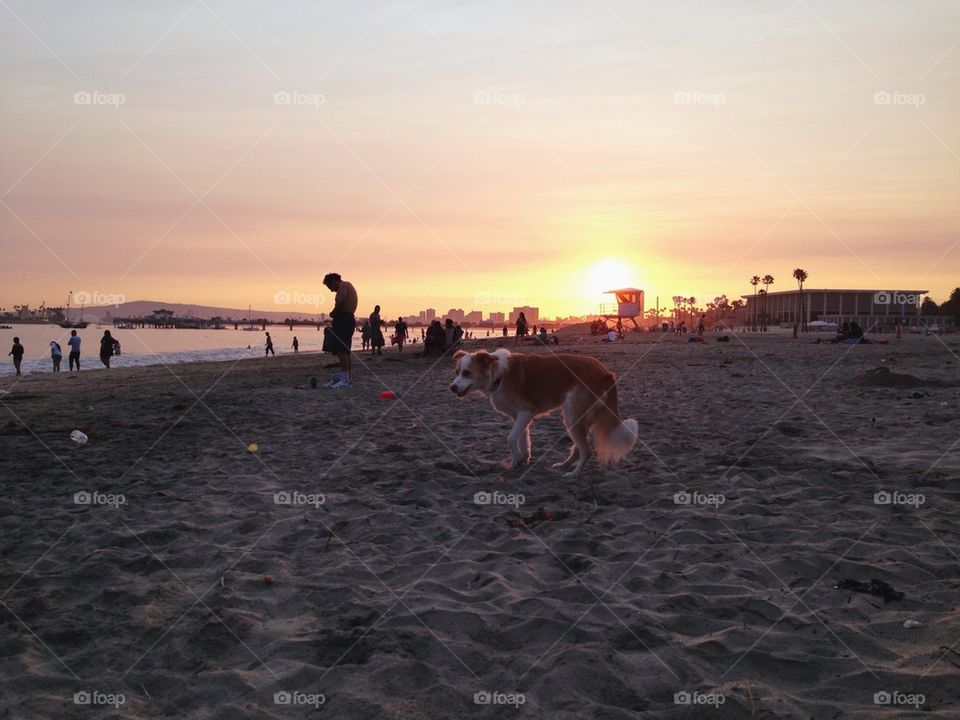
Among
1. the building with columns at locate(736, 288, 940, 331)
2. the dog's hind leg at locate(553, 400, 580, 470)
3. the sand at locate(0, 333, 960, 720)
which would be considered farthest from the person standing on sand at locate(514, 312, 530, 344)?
the building with columns at locate(736, 288, 940, 331)

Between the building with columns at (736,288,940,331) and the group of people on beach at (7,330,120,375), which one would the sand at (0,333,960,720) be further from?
the building with columns at (736,288,940,331)

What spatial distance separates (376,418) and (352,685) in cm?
898

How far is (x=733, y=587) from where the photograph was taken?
181 inches

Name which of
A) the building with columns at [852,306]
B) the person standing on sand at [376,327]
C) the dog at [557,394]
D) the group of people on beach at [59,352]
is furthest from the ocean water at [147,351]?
the building with columns at [852,306]

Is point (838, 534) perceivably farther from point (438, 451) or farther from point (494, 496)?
point (438, 451)

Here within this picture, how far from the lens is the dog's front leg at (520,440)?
823 centimetres

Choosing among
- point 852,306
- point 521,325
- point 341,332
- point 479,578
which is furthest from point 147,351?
point 852,306

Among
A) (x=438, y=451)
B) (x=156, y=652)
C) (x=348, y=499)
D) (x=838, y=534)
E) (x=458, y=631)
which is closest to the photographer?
(x=156, y=652)

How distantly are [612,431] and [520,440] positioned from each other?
1187 mm

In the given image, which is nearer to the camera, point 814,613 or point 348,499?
point 814,613

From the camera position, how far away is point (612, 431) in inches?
316

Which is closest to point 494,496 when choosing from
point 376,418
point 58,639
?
point 58,639

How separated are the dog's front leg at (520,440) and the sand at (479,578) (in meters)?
0.24

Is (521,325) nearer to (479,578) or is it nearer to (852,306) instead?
(479,578)
